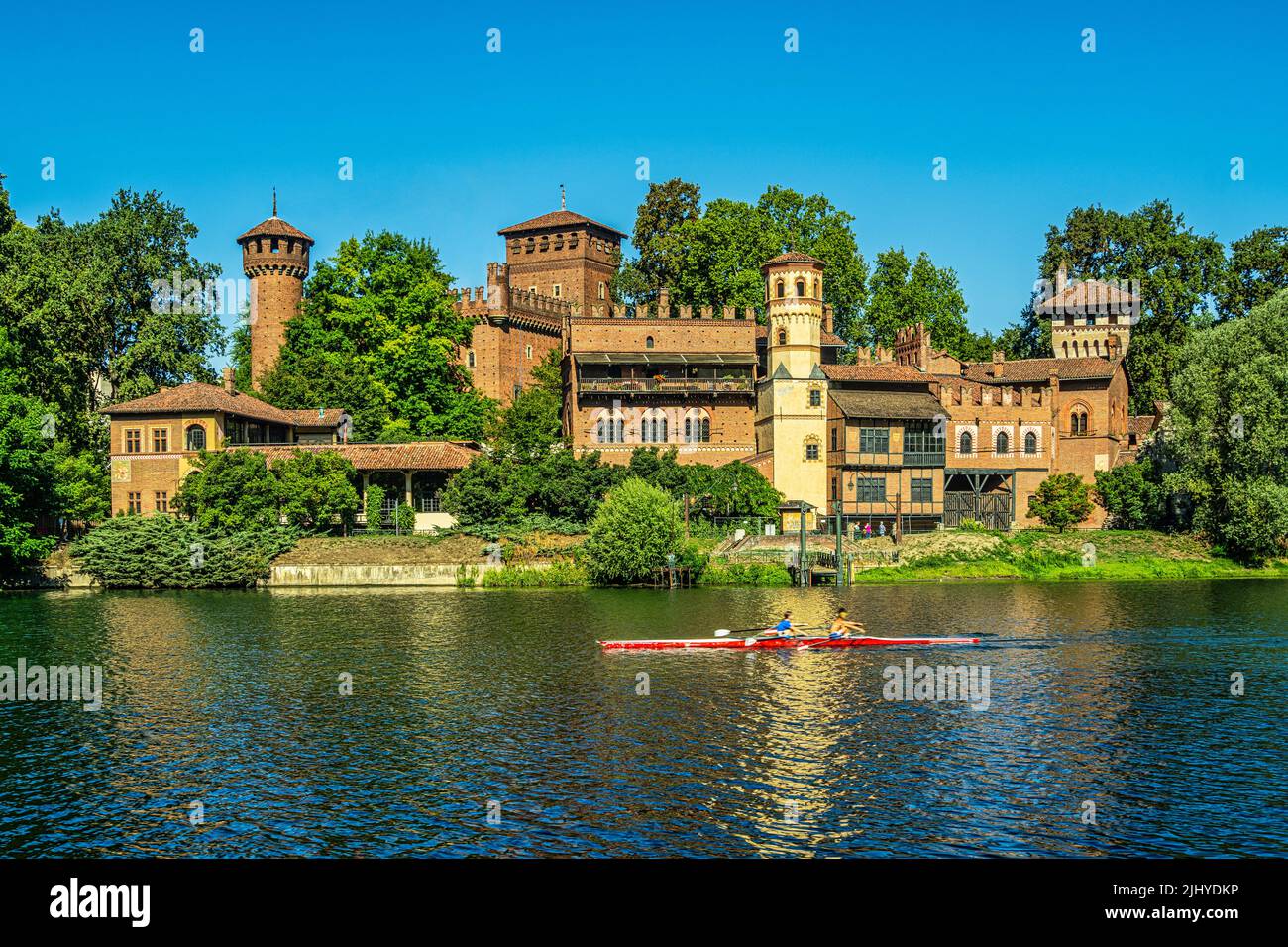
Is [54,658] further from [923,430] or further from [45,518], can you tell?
[923,430]

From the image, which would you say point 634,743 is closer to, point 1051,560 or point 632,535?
point 632,535

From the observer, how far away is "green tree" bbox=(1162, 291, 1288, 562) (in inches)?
2243

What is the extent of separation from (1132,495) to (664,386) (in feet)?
87.3

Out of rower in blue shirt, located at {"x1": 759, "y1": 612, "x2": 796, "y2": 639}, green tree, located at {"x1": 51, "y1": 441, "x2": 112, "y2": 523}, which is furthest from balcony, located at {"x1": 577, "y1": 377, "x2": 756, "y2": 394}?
rower in blue shirt, located at {"x1": 759, "y1": 612, "x2": 796, "y2": 639}

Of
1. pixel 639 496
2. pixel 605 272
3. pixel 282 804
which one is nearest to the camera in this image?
pixel 282 804

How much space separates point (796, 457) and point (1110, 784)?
44.8m

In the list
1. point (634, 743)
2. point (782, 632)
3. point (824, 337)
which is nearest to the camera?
point (634, 743)

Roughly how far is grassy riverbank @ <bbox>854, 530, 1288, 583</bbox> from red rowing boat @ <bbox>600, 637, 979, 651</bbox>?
2001 cm

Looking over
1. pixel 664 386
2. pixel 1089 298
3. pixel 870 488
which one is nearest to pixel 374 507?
pixel 664 386

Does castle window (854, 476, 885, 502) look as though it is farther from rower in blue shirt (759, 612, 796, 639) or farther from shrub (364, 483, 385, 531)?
rower in blue shirt (759, 612, 796, 639)

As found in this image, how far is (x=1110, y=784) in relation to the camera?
21.7 metres

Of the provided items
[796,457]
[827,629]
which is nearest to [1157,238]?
[796,457]

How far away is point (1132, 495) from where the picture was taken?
64.8m

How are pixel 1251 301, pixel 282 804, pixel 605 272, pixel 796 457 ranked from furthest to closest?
pixel 605 272 < pixel 1251 301 < pixel 796 457 < pixel 282 804
